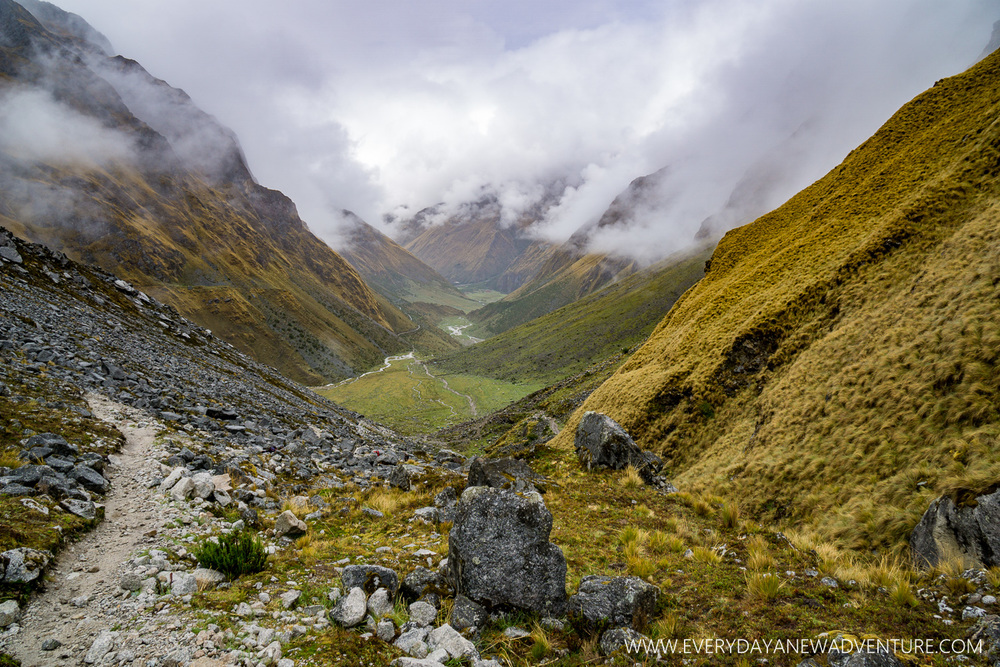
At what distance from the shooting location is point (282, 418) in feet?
103

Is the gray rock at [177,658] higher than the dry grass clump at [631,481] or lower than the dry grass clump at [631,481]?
higher

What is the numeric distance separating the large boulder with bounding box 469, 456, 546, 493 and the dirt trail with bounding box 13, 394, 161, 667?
33.2 feet

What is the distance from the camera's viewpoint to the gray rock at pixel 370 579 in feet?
26.8

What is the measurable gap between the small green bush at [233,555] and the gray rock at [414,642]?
4204 mm

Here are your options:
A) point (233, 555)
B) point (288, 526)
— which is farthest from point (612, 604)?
point (288, 526)

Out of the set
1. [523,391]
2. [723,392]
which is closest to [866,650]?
[723,392]

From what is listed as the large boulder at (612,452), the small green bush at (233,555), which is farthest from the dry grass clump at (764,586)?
the small green bush at (233,555)

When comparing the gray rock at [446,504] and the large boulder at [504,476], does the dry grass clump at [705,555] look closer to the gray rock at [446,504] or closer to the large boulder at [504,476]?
the large boulder at [504,476]

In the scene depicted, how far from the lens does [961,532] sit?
28.1 feet

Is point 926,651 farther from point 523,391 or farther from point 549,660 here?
point 523,391

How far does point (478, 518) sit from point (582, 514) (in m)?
6.78

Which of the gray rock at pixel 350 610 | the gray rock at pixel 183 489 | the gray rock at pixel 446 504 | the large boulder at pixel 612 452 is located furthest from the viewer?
the large boulder at pixel 612 452

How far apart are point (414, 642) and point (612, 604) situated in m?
3.71

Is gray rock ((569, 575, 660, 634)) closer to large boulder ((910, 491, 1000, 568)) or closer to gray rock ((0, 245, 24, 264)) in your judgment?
large boulder ((910, 491, 1000, 568))
